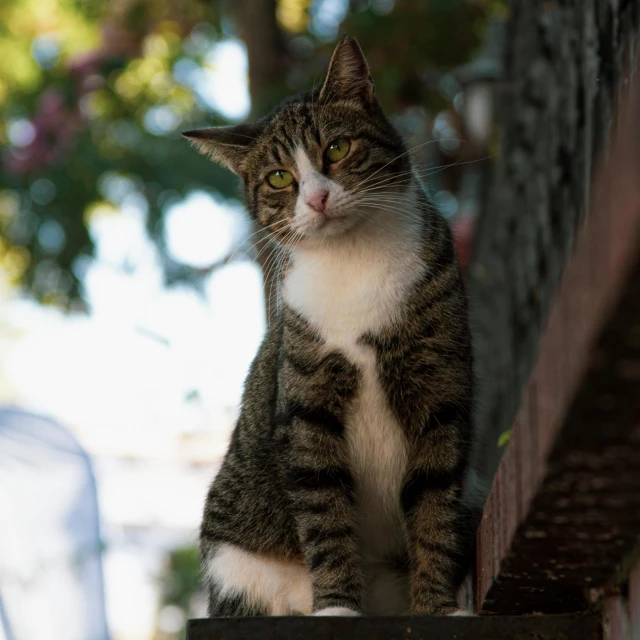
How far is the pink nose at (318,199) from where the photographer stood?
2.21m

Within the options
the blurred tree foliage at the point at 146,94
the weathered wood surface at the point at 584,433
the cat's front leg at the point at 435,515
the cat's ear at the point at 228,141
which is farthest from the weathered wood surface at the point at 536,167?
the cat's ear at the point at 228,141

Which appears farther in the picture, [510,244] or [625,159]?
[510,244]

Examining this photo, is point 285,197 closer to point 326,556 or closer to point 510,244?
point 326,556

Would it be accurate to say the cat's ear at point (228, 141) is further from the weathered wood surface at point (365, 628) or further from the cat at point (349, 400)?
the weathered wood surface at point (365, 628)

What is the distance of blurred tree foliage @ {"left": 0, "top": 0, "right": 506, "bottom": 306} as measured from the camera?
4.89m

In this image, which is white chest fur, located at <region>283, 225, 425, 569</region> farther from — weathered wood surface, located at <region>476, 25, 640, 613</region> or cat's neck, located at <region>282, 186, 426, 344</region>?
weathered wood surface, located at <region>476, 25, 640, 613</region>

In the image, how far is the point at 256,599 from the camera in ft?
7.34

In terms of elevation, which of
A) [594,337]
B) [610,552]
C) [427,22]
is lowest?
[610,552]

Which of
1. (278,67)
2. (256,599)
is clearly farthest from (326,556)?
(278,67)

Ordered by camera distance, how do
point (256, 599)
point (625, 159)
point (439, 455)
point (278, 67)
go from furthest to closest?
1. point (278, 67)
2. point (256, 599)
3. point (439, 455)
4. point (625, 159)

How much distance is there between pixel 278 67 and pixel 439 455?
2998 mm

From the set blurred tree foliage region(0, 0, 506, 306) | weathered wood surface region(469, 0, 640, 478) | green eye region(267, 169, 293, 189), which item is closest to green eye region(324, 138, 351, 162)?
green eye region(267, 169, 293, 189)

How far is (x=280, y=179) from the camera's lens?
243 cm

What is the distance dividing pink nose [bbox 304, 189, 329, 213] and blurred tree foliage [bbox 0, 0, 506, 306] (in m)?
2.44
